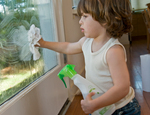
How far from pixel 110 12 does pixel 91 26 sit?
100 mm

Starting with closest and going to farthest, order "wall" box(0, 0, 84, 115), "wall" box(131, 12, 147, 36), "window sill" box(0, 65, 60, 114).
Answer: "window sill" box(0, 65, 60, 114), "wall" box(0, 0, 84, 115), "wall" box(131, 12, 147, 36)

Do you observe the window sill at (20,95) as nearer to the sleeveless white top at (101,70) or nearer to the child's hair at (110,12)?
the sleeveless white top at (101,70)

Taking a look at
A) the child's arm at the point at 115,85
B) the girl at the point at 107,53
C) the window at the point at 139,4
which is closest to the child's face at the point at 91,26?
the girl at the point at 107,53

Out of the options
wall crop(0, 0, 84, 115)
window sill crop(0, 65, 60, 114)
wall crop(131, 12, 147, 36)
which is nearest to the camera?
window sill crop(0, 65, 60, 114)

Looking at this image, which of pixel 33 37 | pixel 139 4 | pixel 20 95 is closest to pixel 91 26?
pixel 33 37

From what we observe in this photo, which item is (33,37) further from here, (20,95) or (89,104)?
(89,104)

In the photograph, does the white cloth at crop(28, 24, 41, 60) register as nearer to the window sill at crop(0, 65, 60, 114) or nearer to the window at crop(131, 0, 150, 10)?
the window sill at crop(0, 65, 60, 114)

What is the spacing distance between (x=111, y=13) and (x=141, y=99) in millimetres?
1071

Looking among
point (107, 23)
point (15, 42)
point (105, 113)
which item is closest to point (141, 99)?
point (105, 113)

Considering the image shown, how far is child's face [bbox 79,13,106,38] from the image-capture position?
75cm

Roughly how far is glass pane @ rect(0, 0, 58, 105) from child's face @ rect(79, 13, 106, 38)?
0.96 feet

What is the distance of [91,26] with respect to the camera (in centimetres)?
76

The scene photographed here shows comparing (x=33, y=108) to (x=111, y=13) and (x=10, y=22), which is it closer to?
(x=10, y=22)

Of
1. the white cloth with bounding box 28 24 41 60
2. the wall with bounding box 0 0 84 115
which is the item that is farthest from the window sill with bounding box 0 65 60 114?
the white cloth with bounding box 28 24 41 60
